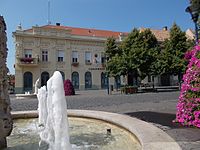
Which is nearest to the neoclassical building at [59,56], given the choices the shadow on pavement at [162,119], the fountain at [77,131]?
the shadow on pavement at [162,119]

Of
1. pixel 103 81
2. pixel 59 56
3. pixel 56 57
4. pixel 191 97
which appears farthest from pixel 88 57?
pixel 191 97

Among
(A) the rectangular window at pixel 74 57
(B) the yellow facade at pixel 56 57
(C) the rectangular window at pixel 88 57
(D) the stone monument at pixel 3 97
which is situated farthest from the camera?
(C) the rectangular window at pixel 88 57

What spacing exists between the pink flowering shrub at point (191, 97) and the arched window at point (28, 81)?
32.6 metres

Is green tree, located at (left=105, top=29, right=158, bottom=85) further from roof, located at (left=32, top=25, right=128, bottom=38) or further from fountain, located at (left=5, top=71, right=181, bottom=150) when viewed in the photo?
fountain, located at (left=5, top=71, right=181, bottom=150)

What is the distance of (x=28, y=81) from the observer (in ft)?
119

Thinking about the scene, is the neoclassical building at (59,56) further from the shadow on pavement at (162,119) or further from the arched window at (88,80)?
the shadow on pavement at (162,119)

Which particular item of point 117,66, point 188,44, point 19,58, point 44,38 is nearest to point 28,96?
point 117,66

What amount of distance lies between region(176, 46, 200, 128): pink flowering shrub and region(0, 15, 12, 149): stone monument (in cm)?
407

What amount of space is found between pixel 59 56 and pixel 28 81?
21.6 ft

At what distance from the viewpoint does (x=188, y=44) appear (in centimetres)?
2938

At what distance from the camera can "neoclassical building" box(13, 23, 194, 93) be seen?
35.8 m

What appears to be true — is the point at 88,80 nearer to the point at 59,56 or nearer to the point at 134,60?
the point at 59,56

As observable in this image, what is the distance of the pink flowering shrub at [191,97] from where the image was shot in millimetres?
5682

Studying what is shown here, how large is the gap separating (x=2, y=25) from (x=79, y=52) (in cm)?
3658
